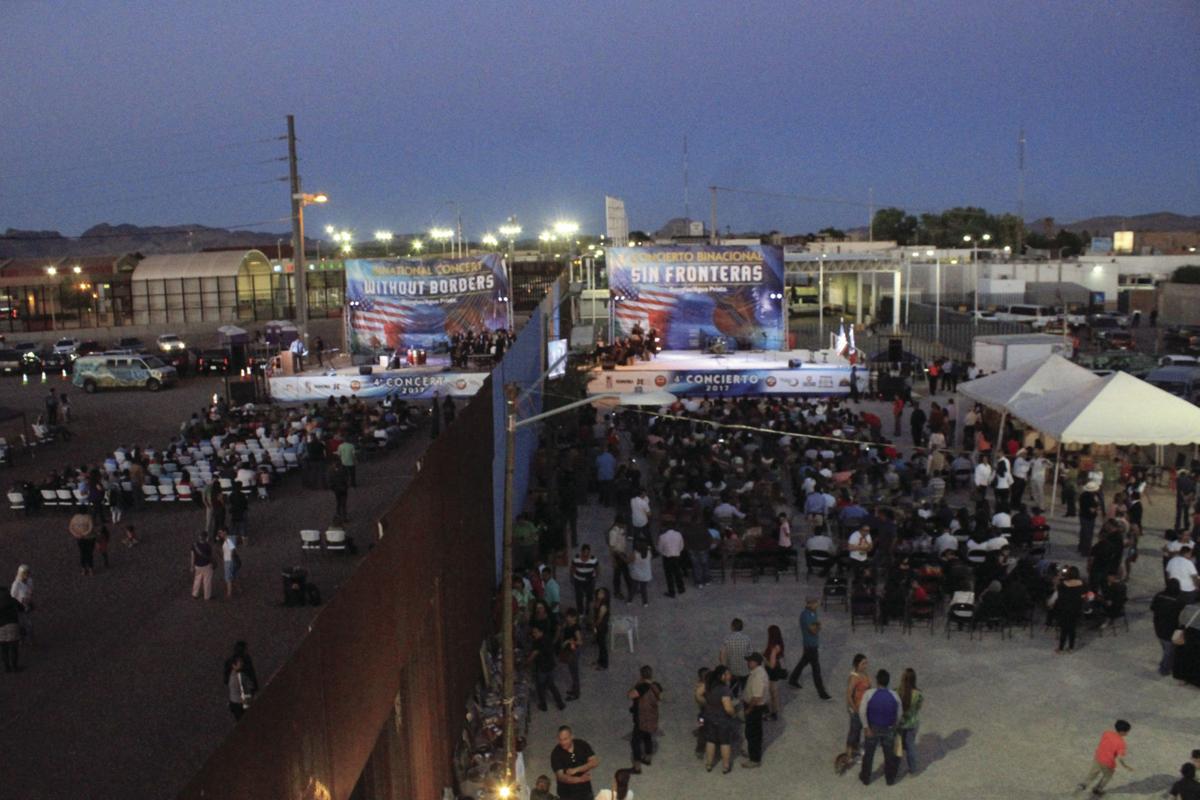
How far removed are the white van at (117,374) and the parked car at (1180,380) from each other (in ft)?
105

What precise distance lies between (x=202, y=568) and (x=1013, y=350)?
21.7 m

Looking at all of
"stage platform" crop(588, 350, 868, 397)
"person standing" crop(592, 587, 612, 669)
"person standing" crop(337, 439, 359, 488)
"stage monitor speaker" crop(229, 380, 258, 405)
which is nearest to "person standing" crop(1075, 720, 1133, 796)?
"person standing" crop(592, 587, 612, 669)

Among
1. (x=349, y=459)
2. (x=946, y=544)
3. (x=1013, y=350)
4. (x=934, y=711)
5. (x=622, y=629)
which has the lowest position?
(x=934, y=711)

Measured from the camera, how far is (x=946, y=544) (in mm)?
14422

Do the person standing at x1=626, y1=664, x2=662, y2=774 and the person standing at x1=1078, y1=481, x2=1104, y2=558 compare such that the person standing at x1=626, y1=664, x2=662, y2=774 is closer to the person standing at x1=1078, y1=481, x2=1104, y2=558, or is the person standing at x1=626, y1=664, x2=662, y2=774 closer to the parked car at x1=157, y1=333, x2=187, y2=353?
the person standing at x1=1078, y1=481, x2=1104, y2=558

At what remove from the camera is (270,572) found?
52.1ft

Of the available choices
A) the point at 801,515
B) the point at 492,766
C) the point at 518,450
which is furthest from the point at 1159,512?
the point at 492,766

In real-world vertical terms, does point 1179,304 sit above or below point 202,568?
above

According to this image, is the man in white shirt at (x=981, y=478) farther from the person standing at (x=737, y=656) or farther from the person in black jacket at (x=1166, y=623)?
the person standing at (x=737, y=656)

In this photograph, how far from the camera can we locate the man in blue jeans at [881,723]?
31.7 feet

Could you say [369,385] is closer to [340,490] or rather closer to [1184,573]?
[340,490]

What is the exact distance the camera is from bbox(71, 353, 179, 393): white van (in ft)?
126

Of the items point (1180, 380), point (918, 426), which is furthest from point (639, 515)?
point (1180, 380)

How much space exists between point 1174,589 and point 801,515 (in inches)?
279
